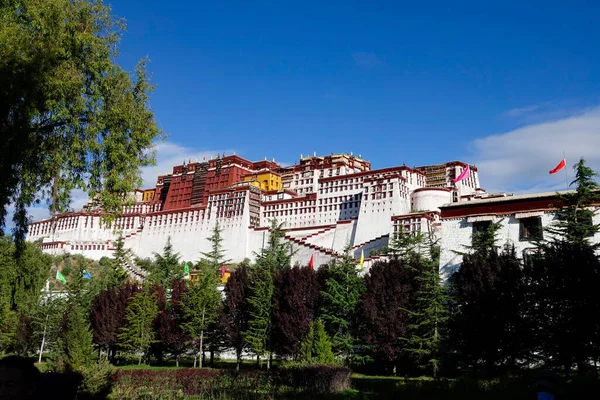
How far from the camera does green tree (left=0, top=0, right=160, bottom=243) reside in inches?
440

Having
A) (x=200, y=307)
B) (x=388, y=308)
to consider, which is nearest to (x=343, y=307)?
(x=388, y=308)

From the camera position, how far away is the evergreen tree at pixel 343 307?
27.2 meters

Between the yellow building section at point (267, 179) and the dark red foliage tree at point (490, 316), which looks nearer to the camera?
the dark red foliage tree at point (490, 316)

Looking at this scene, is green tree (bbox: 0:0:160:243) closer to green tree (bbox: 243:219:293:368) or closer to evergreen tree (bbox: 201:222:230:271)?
green tree (bbox: 243:219:293:368)

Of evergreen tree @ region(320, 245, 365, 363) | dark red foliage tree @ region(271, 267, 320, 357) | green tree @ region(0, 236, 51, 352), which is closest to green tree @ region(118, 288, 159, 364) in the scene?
dark red foliage tree @ region(271, 267, 320, 357)

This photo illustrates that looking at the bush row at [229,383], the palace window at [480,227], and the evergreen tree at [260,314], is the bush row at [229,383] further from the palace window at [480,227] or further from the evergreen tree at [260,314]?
the evergreen tree at [260,314]

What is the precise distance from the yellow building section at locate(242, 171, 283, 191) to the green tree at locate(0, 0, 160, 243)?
6402 cm

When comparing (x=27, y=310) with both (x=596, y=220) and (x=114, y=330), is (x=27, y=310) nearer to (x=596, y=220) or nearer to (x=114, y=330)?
(x=114, y=330)

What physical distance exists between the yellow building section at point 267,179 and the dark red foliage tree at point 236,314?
44908 millimetres

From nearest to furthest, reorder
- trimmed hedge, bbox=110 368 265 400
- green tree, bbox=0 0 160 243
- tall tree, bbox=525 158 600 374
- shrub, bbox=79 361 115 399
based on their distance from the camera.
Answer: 1. green tree, bbox=0 0 160 243
2. shrub, bbox=79 361 115 399
3. trimmed hedge, bbox=110 368 265 400
4. tall tree, bbox=525 158 600 374

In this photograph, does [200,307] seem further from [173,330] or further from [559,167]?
[559,167]

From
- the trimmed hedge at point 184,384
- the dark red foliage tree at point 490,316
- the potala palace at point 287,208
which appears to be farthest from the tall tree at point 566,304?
the potala palace at point 287,208

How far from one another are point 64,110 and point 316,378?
10.6 metres

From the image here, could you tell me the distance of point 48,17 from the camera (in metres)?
11.8
